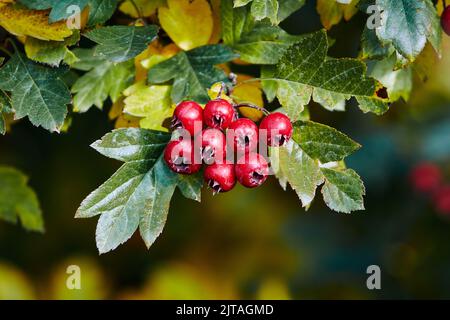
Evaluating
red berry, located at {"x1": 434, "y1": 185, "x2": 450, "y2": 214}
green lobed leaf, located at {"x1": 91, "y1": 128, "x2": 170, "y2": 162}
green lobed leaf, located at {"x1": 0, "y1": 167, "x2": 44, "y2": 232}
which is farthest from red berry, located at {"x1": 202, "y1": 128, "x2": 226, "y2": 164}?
red berry, located at {"x1": 434, "y1": 185, "x2": 450, "y2": 214}

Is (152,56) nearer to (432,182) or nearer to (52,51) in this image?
(52,51)

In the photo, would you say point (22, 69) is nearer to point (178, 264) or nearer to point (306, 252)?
point (178, 264)

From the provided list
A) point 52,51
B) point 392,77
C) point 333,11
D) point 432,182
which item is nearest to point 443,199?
point 432,182

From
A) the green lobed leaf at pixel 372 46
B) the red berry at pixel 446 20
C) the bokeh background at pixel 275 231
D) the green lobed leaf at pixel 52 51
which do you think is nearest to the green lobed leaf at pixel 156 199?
the green lobed leaf at pixel 52 51

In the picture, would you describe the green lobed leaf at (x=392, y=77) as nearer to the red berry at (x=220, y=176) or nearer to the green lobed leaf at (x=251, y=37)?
the green lobed leaf at (x=251, y=37)

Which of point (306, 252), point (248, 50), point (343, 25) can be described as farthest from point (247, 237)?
point (248, 50)

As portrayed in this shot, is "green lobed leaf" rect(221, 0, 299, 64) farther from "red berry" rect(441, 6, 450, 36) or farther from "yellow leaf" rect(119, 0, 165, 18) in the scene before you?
"red berry" rect(441, 6, 450, 36)
